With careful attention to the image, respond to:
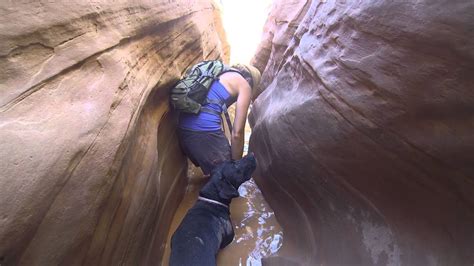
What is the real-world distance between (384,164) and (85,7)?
2385mm

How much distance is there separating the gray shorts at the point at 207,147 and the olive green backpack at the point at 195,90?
26 centimetres

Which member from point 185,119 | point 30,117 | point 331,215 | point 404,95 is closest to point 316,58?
point 404,95

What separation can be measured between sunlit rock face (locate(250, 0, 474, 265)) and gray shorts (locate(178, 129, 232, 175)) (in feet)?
2.52

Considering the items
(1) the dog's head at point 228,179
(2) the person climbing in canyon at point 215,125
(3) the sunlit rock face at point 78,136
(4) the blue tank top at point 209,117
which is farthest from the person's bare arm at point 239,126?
(3) the sunlit rock face at point 78,136

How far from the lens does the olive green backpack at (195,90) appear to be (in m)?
3.65

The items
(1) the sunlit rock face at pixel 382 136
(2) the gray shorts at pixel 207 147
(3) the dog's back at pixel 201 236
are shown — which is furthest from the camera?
(2) the gray shorts at pixel 207 147

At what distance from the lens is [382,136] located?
2.26 meters

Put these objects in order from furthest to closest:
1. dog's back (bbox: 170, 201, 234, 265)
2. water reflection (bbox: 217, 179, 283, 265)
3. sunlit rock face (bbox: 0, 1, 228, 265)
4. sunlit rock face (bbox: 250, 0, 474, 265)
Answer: water reflection (bbox: 217, 179, 283, 265), dog's back (bbox: 170, 201, 234, 265), sunlit rock face (bbox: 250, 0, 474, 265), sunlit rock face (bbox: 0, 1, 228, 265)

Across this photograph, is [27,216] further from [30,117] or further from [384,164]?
[384,164]

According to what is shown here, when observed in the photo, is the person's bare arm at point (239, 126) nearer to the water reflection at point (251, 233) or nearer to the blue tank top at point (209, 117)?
the blue tank top at point (209, 117)

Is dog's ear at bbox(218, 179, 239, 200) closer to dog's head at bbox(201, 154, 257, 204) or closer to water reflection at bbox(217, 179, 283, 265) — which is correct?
dog's head at bbox(201, 154, 257, 204)

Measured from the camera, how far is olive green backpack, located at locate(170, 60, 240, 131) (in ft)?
12.0

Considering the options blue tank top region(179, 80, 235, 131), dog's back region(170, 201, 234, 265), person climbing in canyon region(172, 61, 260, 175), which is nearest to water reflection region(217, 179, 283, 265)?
dog's back region(170, 201, 234, 265)

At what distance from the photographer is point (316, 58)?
290 centimetres
